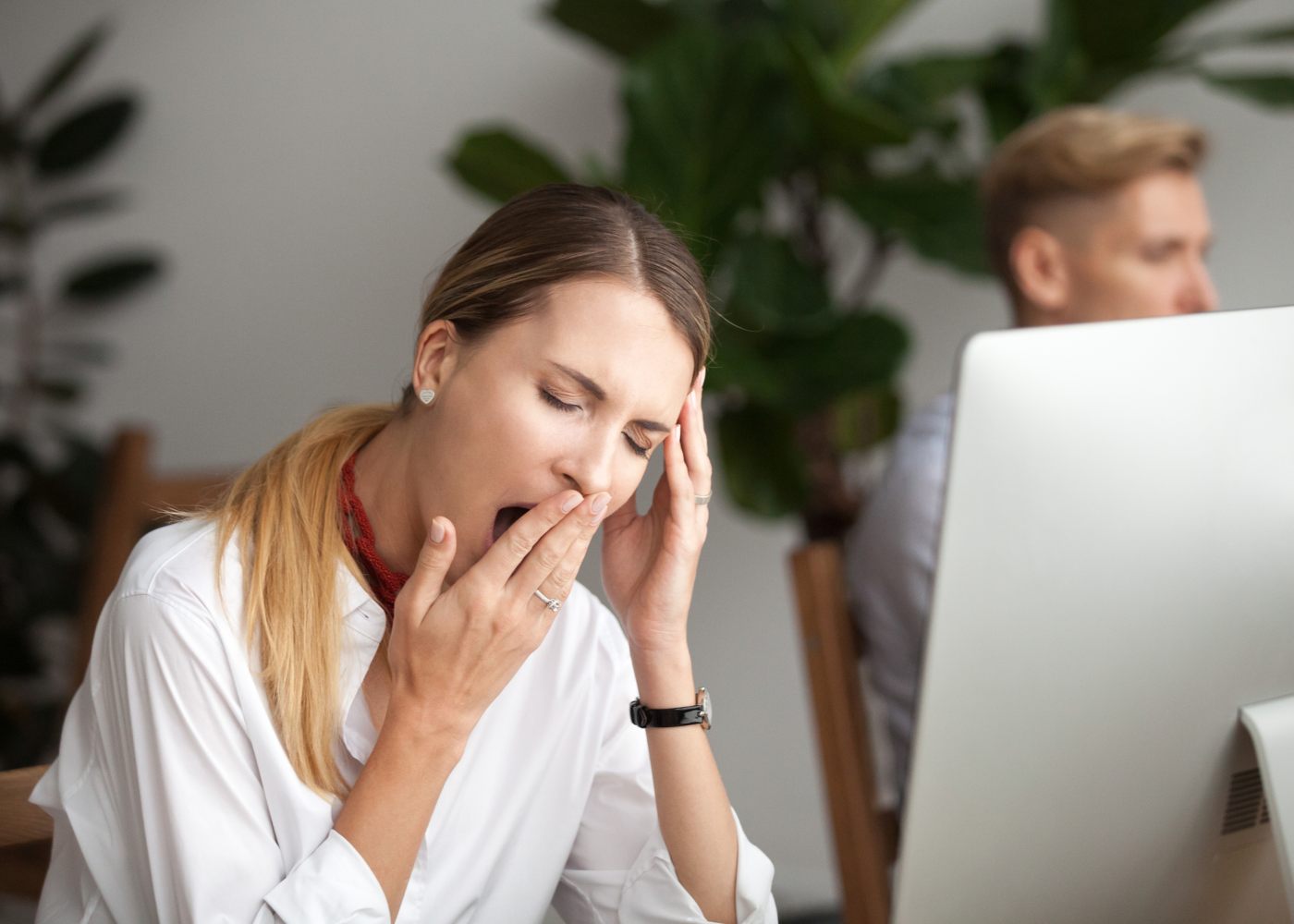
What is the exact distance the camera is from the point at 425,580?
2.41ft

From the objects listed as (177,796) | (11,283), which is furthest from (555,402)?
(11,283)

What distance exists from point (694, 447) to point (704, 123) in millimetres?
894

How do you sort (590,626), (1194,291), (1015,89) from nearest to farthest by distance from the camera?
(590,626) → (1194,291) → (1015,89)

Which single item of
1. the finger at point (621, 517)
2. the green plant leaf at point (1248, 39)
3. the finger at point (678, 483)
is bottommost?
the finger at point (621, 517)

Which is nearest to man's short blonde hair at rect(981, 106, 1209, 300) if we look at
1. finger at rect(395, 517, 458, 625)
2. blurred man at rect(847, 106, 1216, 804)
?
blurred man at rect(847, 106, 1216, 804)

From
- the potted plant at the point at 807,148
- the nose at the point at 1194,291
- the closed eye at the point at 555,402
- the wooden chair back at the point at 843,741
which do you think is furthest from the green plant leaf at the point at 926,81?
the closed eye at the point at 555,402

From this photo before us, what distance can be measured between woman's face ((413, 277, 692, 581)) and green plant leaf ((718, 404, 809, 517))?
952 millimetres

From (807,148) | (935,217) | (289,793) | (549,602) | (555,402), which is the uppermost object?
(807,148)

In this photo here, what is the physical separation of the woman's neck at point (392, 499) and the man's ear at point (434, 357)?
58 mm

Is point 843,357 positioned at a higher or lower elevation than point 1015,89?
lower

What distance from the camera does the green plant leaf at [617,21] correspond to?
1.76 metres

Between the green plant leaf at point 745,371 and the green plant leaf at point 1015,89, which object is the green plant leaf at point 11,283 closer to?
the green plant leaf at point 745,371

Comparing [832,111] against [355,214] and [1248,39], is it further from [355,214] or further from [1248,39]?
[355,214]

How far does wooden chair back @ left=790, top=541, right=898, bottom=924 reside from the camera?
3.27 feet
